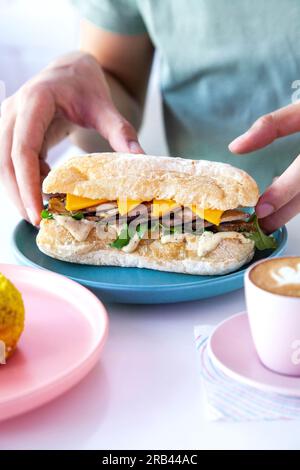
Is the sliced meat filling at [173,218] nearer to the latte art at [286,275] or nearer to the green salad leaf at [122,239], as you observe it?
the green salad leaf at [122,239]

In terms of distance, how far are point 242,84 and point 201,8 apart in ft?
0.68

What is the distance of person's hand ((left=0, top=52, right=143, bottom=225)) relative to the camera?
1.19 meters

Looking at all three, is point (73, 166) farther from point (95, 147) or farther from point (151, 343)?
point (95, 147)

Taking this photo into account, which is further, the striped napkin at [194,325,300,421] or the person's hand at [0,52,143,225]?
the person's hand at [0,52,143,225]

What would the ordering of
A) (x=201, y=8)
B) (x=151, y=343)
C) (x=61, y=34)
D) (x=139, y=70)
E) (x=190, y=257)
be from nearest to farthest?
(x=151, y=343)
(x=190, y=257)
(x=201, y=8)
(x=139, y=70)
(x=61, y=34)

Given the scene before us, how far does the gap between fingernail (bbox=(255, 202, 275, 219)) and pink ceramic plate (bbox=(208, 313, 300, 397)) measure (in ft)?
0.86

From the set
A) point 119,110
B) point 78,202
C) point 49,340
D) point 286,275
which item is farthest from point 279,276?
point 119,110

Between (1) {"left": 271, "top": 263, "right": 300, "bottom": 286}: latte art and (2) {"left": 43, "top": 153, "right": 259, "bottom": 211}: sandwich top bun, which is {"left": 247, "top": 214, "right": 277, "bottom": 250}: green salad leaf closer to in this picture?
(2) {"left": 43, "top": 153, "right": 259, "bottom": 211}: sandwich top bun

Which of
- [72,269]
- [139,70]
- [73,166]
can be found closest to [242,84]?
[139,70]

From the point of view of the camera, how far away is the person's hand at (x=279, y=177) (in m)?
1.04

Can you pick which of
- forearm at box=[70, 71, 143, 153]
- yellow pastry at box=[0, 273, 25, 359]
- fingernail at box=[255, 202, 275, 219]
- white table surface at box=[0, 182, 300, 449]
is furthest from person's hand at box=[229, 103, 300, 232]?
forearm at box=[70, 71, 143, 153]

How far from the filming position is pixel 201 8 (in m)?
1.61

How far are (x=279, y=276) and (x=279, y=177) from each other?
35 centimetres

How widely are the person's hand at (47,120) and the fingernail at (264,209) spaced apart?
28cm
